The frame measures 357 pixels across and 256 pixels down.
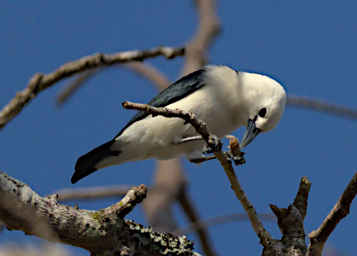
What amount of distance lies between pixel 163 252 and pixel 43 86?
1613mm

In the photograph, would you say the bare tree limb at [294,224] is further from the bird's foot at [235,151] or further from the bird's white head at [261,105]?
the bird's white head at [261,105]

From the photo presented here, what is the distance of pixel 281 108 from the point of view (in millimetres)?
6672

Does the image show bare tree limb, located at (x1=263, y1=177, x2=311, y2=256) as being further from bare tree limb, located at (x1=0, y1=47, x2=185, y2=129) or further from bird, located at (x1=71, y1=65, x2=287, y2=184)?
bird, located at (x1=71, y1=65, x2=287, y2=184)

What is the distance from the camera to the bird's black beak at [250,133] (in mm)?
6414

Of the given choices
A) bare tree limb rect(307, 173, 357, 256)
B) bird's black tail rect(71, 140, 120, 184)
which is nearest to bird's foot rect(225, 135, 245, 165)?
bare tree limb rect(307, 173, 357, 256)

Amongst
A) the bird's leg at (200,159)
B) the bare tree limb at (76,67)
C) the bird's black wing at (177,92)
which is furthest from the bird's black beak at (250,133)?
the bare tree limb at (76,67)

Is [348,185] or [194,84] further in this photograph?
[194,84]

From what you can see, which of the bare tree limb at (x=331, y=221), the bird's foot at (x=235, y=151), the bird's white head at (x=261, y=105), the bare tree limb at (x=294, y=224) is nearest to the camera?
the bare tree limb at (x=331, y=221)

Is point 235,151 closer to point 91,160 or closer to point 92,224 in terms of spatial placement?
point 92,224

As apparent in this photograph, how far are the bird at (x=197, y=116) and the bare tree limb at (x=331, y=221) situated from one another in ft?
9.17

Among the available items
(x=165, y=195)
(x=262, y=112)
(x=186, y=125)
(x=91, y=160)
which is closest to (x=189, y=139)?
(x=186, y=125)

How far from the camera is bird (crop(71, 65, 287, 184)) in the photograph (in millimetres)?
6336

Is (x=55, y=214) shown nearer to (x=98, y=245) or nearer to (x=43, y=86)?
(x=98, y=245)

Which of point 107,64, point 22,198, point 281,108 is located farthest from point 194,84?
point 22,198
